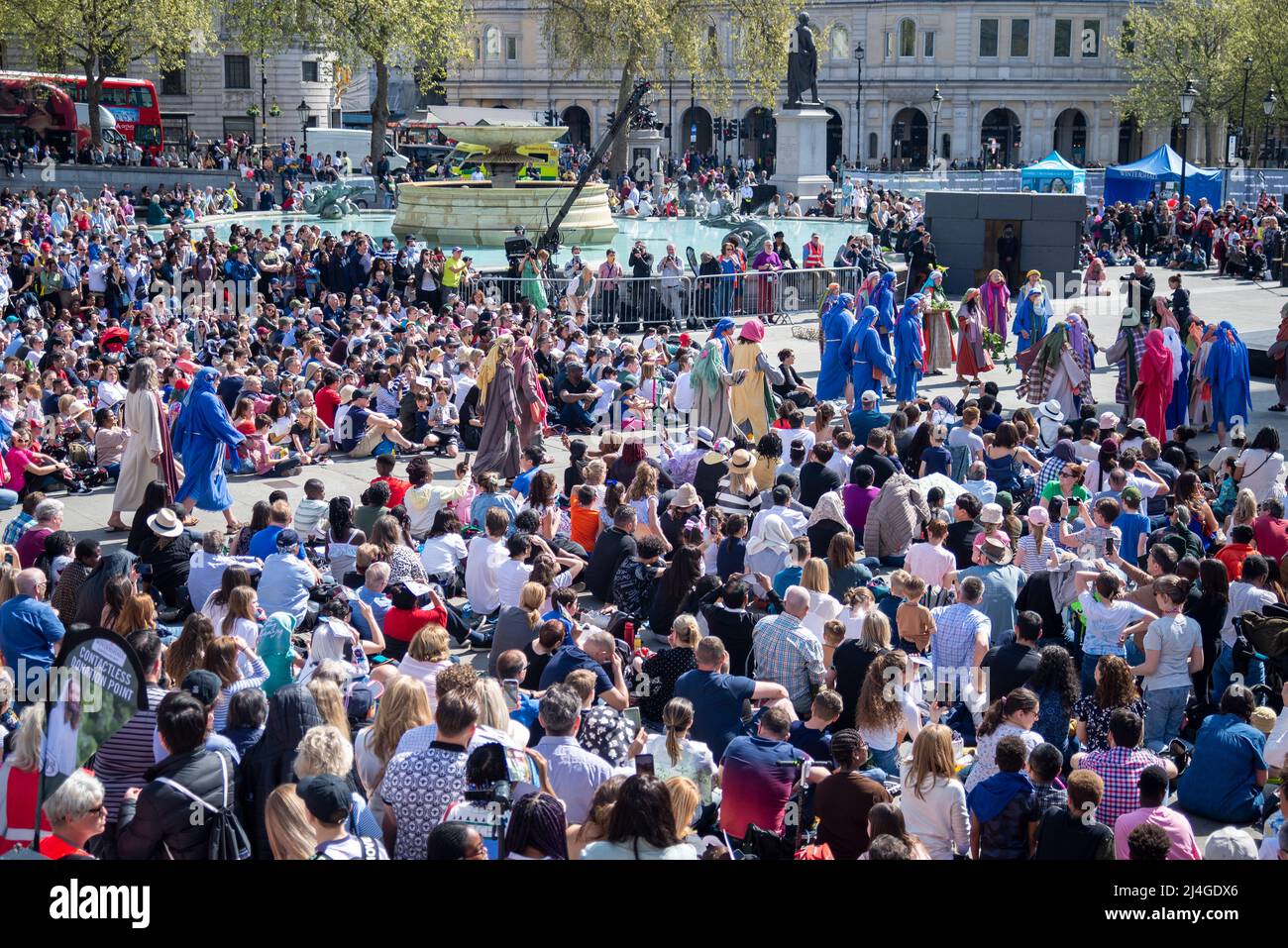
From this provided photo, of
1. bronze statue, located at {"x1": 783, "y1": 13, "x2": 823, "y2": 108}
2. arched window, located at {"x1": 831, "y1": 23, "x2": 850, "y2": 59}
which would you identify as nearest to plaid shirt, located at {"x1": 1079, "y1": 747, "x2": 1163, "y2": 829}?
bronze statue, located at {"x1": 783, "y1": 13, "x2": 823, "y2": 108}

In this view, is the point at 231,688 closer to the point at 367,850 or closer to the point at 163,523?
the point at 367,850

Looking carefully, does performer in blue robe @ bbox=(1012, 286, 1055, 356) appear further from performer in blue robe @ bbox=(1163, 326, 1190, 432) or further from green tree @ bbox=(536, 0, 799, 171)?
green tree @ bbox=(536, 0, 799, 171)

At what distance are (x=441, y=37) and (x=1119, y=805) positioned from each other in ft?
175

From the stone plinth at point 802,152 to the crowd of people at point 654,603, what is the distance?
2502 cm

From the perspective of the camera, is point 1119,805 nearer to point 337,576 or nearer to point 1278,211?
point 337,576

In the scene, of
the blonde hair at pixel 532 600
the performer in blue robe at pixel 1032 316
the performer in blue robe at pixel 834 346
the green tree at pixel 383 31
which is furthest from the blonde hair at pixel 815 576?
the green tree at pixel 383 31

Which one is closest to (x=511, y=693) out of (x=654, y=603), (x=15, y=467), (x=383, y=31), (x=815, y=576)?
(x=815, y=576)

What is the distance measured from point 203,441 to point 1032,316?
36.4ft

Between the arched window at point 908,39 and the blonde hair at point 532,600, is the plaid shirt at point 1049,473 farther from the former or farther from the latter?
the arched window at point 908,39

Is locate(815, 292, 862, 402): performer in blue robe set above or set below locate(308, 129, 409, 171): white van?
below

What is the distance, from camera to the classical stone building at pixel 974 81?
269 feet

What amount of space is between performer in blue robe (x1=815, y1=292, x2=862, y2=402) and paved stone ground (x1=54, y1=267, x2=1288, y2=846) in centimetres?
153

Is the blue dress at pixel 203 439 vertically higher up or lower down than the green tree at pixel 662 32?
lower down

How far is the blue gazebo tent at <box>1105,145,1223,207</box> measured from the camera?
4081 cm
